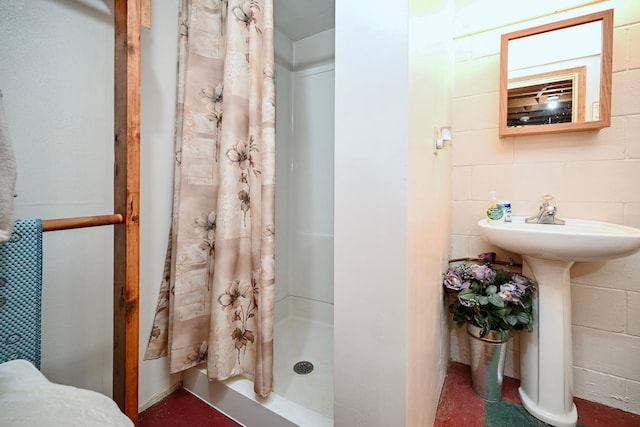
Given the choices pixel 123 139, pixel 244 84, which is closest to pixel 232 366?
pixel 123 139

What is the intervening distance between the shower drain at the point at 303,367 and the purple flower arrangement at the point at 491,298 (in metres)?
0.83

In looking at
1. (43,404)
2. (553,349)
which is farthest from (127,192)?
(553,349)

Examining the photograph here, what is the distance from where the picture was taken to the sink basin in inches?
34.7

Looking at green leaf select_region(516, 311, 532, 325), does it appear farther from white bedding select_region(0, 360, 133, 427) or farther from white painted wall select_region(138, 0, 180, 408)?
white painted wall select_region(138, 0, 180, 408)

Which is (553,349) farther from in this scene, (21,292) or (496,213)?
(21,292)

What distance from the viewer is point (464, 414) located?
1156 millimetres

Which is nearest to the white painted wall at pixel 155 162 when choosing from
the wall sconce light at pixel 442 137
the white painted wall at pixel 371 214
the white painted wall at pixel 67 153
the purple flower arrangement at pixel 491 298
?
the white painted wall at pixel 67 153

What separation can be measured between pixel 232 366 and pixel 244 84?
1190mm

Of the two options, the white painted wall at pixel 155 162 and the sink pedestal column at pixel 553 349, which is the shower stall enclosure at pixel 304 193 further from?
the sink pedestal column at pixel 553 349

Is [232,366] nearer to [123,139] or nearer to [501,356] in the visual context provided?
[123,139]

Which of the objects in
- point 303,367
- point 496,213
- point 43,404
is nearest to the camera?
point 43,404

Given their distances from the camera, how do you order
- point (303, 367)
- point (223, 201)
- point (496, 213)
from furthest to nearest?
point (303, 367) < point (496, 213) < point (223, 201)

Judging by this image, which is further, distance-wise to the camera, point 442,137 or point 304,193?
point 304,193

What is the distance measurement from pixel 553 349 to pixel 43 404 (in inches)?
63.3
